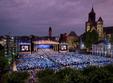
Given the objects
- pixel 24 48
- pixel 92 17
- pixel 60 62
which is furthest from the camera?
pixel 92 17

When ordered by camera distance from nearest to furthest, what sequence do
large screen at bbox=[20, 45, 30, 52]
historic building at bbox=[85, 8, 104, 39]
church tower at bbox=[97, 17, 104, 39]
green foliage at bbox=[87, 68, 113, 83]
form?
green foliage at bbox=[87, 68, 113, 83]
large screen at bbox=[20, 45, 30, 52]
church tower at bbox=[97, 17, 104, 39]
historic building at bbox=[85, 8, 104, 39]

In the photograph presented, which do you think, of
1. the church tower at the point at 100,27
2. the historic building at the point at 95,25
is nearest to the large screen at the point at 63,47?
the historic building at the point at 95,25

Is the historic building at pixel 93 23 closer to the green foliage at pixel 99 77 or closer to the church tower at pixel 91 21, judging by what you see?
the church tower at pixel 91 21

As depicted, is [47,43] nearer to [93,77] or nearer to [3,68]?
[3,68]

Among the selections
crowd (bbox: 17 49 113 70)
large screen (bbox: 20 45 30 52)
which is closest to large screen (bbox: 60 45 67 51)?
large screen (bbox: 20 45 30 52)

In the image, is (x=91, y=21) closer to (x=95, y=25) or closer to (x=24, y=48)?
(x=95, y=25)

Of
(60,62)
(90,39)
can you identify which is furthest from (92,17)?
(60,62)

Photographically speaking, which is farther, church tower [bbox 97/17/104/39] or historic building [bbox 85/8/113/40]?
church tower [bbox 97/17/104/39]

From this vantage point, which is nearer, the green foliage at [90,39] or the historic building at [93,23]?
the green foliage at [90,39]

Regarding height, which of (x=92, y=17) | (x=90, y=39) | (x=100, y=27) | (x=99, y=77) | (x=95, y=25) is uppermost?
(x=92, y=17)

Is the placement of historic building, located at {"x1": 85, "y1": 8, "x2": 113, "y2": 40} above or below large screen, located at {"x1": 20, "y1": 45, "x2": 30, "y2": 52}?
above

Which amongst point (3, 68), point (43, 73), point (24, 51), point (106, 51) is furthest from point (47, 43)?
point (43, 73)

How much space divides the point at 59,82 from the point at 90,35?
10890 cm

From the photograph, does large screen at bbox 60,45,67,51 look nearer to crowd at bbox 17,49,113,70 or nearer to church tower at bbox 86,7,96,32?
church tower at bbox 86,7,96,32
